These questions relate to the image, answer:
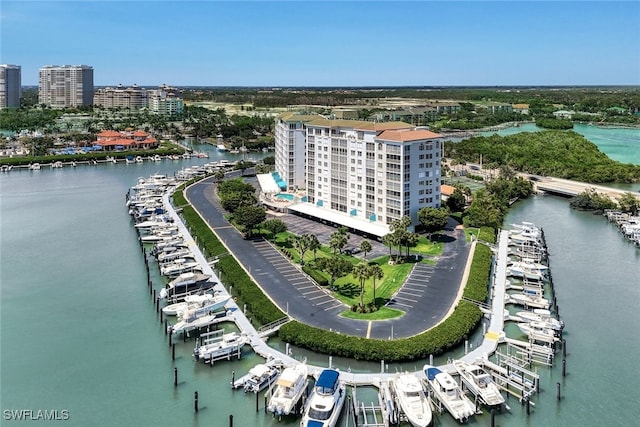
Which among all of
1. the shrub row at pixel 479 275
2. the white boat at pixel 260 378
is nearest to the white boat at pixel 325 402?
the white boat at pixel 260 378

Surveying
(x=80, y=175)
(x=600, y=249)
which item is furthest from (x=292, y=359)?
(x=80, y=175)

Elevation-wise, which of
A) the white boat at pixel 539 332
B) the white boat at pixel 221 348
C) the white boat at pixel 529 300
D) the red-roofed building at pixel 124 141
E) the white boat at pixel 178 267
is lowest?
the white boat at pixel 221 348

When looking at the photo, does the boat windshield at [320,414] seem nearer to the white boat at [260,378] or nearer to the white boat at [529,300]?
the white boat at [260,378]

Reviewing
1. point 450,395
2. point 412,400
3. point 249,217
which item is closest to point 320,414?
point 412,400

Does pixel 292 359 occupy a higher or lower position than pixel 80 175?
lower

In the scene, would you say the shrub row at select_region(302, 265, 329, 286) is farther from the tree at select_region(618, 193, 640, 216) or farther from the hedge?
the tree at select_region(618, 193, 640, 216)

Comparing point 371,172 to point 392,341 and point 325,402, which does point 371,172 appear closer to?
point 392,341

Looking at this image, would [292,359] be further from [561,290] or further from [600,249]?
[600,249]
